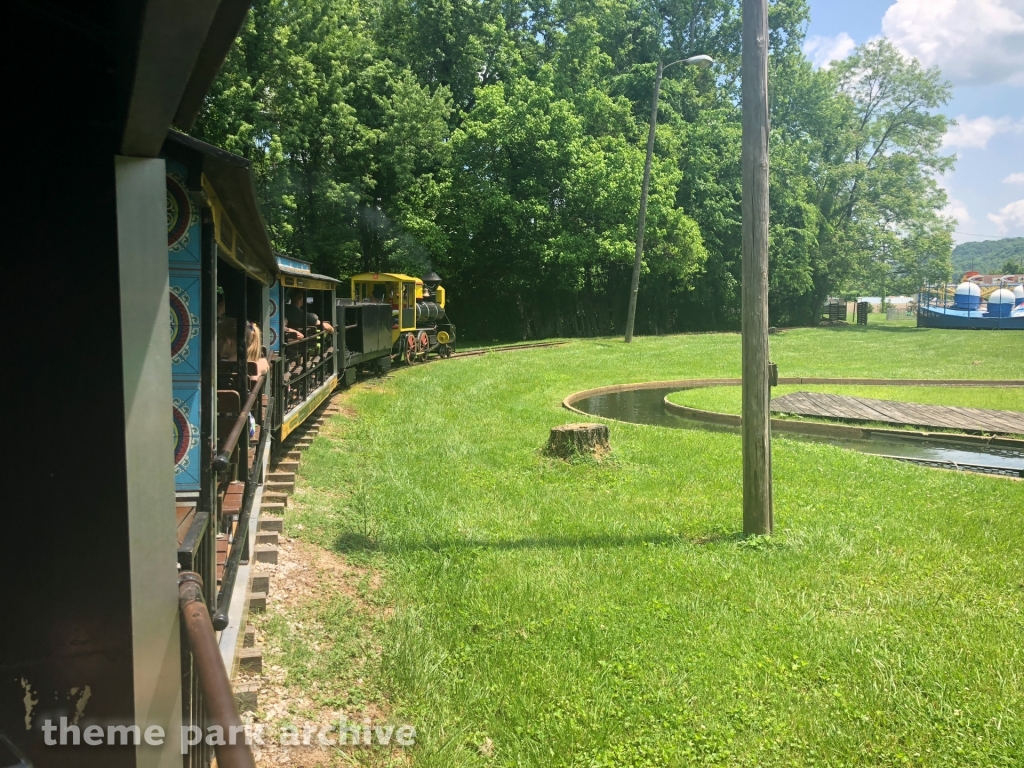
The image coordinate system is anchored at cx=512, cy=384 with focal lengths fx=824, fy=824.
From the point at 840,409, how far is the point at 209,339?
11971 millimetres

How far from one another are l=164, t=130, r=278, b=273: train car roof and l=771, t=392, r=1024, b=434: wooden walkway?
413 inches

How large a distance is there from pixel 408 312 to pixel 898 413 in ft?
40.6

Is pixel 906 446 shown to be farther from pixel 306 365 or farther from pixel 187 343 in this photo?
pixel 187 343

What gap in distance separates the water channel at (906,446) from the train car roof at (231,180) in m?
8.77

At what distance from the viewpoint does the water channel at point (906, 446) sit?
10.2 m

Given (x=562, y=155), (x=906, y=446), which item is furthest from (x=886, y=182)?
(x=906, y=446)

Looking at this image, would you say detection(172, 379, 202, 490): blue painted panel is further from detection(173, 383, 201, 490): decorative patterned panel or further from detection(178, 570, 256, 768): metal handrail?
detection(178, 570, 256, 768): metal handrail

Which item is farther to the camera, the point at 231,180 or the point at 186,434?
the point at 186,434

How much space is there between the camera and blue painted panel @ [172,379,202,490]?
13.0 feet

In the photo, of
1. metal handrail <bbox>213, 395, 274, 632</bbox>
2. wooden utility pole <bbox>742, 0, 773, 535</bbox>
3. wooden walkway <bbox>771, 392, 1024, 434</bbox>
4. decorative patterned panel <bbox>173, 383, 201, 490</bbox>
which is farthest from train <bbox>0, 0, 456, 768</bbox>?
wooden walkway <bbox>771, 392, 1024, 434</bbox>

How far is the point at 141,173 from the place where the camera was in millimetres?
2225

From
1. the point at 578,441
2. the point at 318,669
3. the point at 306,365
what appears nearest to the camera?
the point at 318,669

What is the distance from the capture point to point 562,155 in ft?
103

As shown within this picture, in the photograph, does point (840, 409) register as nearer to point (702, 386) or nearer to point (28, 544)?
point (702, 386)
